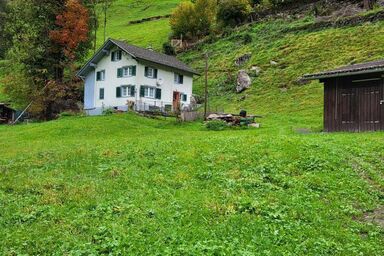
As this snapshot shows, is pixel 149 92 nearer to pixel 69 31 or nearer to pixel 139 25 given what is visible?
pixel 69 31

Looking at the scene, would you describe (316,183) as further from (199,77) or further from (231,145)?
(199,77)

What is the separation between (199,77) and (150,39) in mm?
28541

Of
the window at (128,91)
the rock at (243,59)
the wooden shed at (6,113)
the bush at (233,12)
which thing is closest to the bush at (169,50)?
the bush at (233,12)

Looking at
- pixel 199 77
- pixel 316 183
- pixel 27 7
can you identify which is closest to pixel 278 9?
pixel 199 77


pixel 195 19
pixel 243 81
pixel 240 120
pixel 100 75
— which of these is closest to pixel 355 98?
pixel 240 120

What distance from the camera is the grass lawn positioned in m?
8.57

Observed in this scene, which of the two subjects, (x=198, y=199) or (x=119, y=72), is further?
(x=119, y=72)

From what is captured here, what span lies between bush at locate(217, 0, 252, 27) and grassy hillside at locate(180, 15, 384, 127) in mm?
8153

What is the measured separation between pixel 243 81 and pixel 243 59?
27.2 feet

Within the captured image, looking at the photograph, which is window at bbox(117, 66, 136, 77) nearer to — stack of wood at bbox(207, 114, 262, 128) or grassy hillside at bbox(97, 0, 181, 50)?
stack of wood at bbox(207, 114, 262, 128)

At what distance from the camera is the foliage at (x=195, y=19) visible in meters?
78.6

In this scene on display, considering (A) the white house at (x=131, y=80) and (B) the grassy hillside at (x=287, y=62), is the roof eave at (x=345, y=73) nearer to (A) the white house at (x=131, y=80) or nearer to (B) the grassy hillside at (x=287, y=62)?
(B) the grassy hillside at (x=287, y=62)

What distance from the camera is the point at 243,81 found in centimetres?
5191

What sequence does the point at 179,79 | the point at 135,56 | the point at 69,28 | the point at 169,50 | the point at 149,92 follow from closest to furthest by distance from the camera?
the point at 135,56
the point at 149,92
the point at 69,28
the point at 179,79
the point at 169,50
